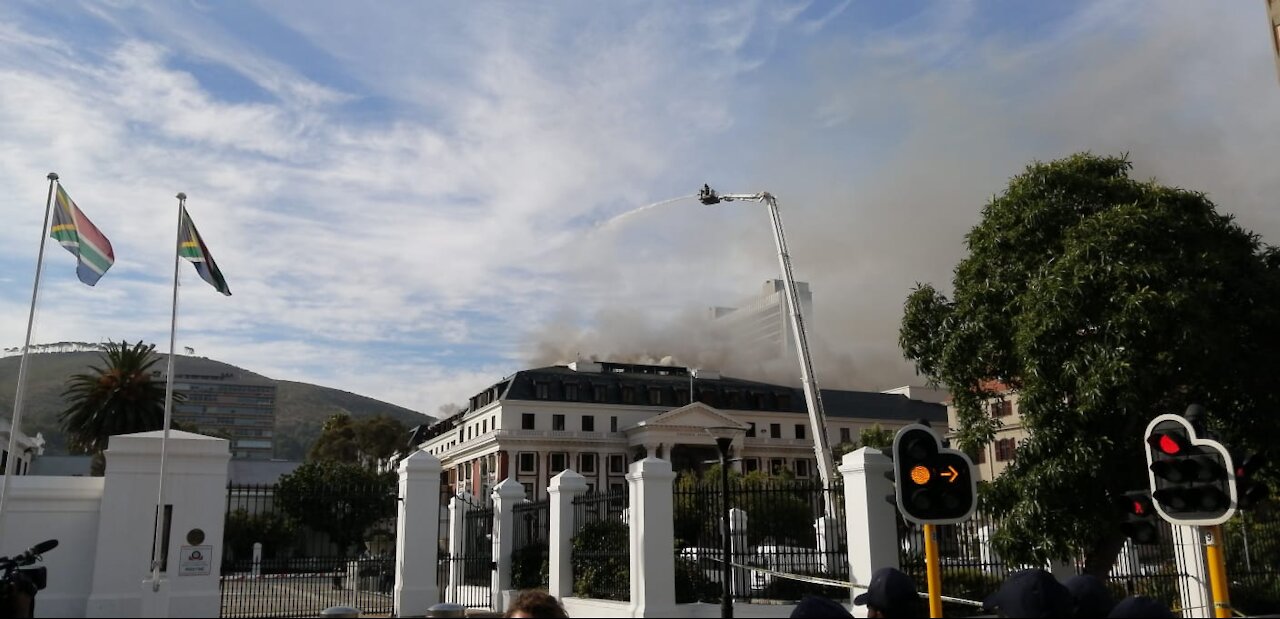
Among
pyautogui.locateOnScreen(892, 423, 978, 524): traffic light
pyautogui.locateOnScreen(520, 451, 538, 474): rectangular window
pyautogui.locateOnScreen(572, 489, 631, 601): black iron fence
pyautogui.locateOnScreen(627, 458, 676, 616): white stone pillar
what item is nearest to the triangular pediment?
pyautogui.locateOnScreen(520, 451, 538, 474): rectangular window

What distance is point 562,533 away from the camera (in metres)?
19.7

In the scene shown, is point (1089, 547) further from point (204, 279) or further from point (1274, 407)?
point (204, 279)

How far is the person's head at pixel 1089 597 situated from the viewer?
22.7ft

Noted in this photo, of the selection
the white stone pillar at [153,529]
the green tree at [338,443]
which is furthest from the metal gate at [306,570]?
the green tree at [338,443]

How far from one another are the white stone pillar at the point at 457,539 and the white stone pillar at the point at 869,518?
12.0 meters

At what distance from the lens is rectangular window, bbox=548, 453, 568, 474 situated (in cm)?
8681

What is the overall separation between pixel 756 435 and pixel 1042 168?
78930 millimetres

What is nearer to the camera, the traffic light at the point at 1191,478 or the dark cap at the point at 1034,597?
the dark cap at the point at 1034,597

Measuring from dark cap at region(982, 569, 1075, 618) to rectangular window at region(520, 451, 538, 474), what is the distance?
3171 inches

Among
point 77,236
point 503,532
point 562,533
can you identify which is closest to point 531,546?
point 503,532

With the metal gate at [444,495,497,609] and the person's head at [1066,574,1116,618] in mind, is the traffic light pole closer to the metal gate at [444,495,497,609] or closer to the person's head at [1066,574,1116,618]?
the person's head at [1066,574,1116,618]

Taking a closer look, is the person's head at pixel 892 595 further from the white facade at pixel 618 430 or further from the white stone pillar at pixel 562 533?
the white facade at pixel 618 430

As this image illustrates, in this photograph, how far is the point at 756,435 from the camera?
9538 centimetres

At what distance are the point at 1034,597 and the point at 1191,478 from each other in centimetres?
370
